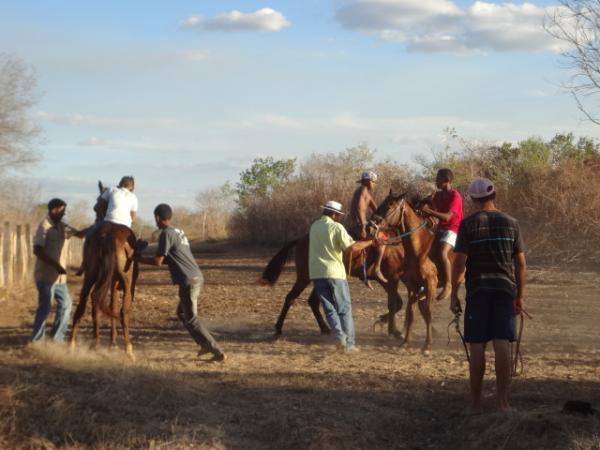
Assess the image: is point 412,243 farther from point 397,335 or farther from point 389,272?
point 397,335

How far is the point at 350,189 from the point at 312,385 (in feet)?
93.9

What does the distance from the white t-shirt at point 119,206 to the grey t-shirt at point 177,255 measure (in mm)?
940

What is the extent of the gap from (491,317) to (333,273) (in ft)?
12.7

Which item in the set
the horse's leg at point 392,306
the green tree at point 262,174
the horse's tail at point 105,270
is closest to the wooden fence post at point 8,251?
the horse's tail at point 105,270

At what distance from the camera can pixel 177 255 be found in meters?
10.2

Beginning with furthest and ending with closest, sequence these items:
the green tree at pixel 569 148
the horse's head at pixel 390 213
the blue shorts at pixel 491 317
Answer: the green tree at pixel 569 148
the horse's head at pixel 390 213
the blue shorts at pixel 491 317

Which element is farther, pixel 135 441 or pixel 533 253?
pixel 533 253

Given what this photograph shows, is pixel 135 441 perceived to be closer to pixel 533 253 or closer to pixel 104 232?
pixel 104 232

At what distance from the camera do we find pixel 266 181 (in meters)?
63.3

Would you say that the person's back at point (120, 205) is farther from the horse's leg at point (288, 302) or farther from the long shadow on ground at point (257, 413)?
the horse's leg at point (288, 302)

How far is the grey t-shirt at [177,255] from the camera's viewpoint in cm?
1010

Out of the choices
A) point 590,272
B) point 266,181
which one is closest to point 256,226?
point 266,181

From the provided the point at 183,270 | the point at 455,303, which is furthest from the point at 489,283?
the point at 183,270

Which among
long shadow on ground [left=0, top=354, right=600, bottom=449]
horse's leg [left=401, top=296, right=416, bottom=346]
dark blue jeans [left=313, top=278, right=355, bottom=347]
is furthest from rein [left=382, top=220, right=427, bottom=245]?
long shadow on ground [left=0, top=354, right=600, bottom=449]
